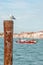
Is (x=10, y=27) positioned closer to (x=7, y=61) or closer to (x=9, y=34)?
(x=9, y=34)

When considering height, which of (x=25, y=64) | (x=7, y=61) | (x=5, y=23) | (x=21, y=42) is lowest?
(x=21, y=42)

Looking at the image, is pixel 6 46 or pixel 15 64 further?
pixel 15 64

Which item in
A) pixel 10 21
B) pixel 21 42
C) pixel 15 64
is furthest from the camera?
pixel 21 42

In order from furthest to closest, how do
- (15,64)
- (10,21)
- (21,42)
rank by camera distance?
(21,42)
(15,64)
(10,21)

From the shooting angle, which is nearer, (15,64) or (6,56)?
(6,56)

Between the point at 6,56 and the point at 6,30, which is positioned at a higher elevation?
the point at 6,30

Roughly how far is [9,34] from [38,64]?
1974cm

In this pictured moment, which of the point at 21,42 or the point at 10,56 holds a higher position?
the point at 10,56

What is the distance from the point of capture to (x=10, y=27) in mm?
10523

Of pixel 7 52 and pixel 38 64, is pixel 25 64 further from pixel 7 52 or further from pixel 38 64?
pixel 7 52

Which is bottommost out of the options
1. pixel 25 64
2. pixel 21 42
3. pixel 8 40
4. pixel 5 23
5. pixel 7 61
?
pixel 21 42

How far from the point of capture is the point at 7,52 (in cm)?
1077

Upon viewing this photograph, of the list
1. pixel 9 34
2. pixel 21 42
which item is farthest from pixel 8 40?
pixel 21 42

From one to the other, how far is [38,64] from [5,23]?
20.1 meters
